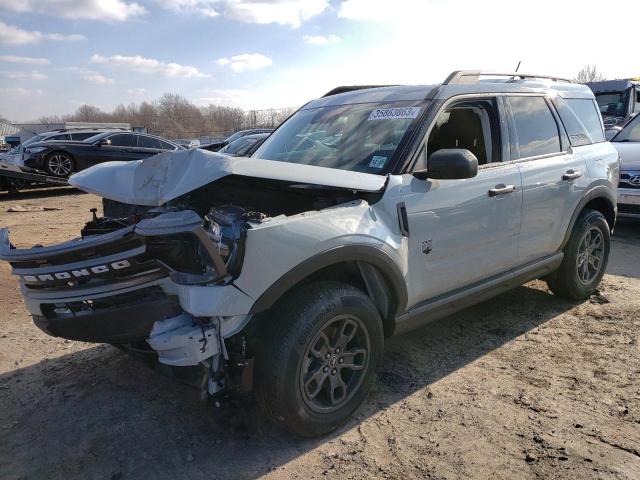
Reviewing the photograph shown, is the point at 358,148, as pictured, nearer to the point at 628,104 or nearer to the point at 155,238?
the point at 155,238

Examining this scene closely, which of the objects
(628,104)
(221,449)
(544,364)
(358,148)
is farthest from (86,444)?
(628,104)

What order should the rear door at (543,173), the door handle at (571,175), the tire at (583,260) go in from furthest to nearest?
the tire at (583,260), the door handle at (571,175), the rear door at (543,173)

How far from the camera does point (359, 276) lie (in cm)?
314

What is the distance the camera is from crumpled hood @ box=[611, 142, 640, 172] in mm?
7715

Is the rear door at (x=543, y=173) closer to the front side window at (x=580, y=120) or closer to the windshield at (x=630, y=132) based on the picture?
the front side window at (x=580, y=120)

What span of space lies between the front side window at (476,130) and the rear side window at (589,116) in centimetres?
136

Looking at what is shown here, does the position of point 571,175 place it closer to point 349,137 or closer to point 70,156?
point 349,137

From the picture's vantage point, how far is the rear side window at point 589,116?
479 centimetres

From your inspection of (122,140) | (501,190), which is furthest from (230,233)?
(122,140)

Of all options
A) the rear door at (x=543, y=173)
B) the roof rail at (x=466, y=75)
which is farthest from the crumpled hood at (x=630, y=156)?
the roof rail at (x=466, y=75)

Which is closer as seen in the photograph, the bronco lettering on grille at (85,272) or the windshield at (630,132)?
the bronco lettering on grille at (85,272)

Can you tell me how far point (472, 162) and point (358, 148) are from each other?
0.80 m

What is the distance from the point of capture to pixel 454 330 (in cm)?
430

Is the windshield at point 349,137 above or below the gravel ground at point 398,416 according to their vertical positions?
above
